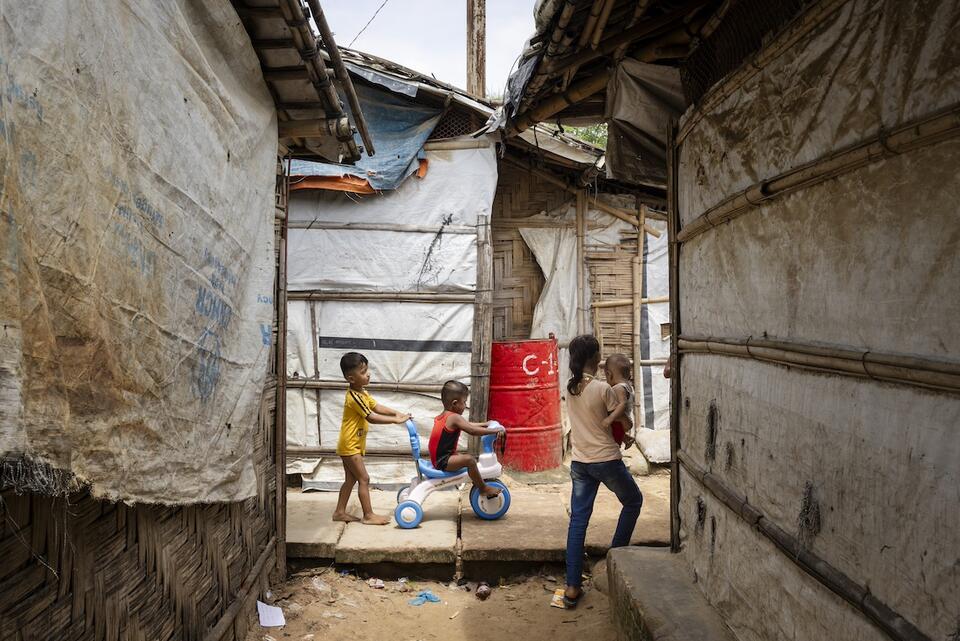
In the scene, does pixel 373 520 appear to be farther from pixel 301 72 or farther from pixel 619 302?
pixel 619 302

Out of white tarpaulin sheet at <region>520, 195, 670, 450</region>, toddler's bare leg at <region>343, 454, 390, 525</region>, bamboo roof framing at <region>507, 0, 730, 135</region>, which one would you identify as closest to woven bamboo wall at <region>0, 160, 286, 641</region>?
toddler's bare leg at <region>343, 454, 390, 525</region>

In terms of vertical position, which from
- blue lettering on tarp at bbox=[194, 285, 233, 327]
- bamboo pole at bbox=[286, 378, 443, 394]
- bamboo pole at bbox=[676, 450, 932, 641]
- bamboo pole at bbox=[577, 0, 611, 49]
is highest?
bamboo pole at bbox=[577, 0, 611, 49]

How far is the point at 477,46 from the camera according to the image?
989 cm

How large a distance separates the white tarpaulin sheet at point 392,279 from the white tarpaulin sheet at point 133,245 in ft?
12.3

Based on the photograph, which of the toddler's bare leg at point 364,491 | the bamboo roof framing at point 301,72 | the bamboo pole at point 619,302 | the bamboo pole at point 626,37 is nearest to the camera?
the bamboo roof framing at point 301,72

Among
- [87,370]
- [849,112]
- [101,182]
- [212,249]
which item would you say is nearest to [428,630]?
[212,249]

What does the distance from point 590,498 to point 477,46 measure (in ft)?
24.5

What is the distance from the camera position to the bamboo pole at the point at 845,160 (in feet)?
5.29

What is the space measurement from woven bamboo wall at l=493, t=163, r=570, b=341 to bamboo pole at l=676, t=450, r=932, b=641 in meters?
5.12

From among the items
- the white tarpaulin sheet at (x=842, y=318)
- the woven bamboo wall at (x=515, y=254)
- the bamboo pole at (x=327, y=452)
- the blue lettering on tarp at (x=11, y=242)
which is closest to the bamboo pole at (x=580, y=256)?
the woven bamboo wall at (x=515, y=254)

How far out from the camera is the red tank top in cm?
566

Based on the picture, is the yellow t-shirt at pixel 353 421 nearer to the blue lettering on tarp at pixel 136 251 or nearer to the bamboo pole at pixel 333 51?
the bamboo pole at pixel 333 51

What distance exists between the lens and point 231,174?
10.3 feet

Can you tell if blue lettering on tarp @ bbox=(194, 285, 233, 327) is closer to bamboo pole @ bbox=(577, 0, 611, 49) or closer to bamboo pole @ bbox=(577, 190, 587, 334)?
bamboo pole @ bbox=(577, 0, 611, 49)
